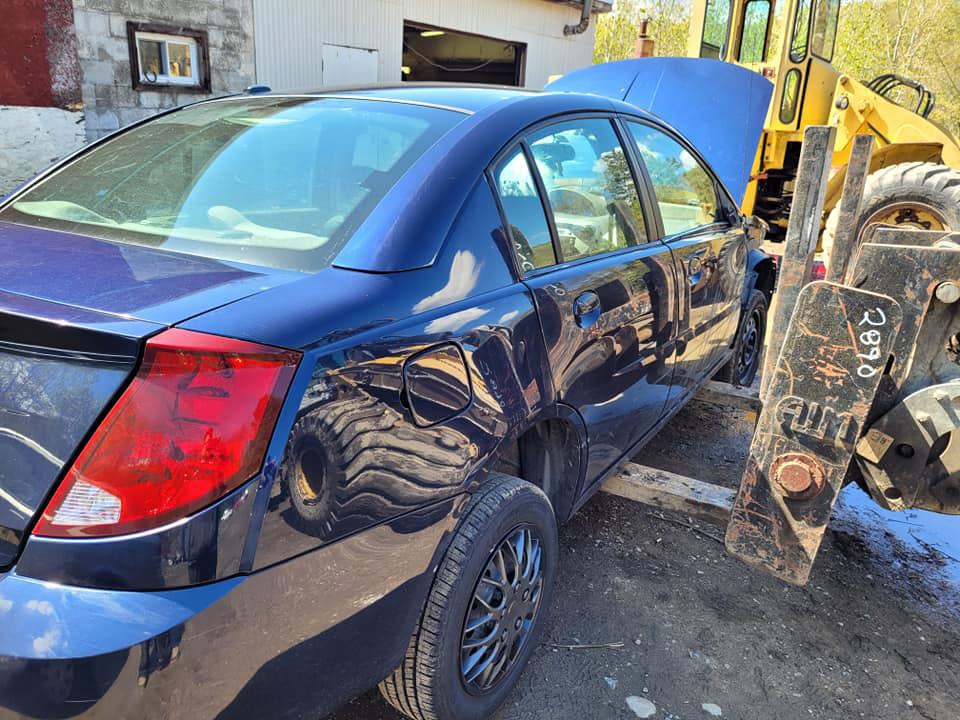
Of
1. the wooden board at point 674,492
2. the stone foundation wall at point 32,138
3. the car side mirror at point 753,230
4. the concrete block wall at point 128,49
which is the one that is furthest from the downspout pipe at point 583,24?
the wooden board at point 674,492

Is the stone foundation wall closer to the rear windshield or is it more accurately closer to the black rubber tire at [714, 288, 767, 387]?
the rear windshield

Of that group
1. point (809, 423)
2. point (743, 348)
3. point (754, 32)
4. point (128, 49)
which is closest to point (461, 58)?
point (754, 32)

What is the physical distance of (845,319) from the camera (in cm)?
212

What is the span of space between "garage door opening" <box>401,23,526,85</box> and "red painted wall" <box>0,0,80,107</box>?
7.31 m

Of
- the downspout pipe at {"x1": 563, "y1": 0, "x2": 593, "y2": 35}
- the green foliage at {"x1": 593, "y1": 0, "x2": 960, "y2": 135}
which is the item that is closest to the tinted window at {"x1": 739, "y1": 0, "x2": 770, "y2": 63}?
the downspout pipe at {"x1": 563, "y1": 0, "x2": 593, "y2": 35}

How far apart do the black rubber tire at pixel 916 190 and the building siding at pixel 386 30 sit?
5.58 metres

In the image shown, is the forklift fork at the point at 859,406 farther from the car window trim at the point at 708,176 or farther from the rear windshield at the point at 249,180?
the rear windshield at the point at 249,180

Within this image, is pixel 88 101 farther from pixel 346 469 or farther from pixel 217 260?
pixel 346 469

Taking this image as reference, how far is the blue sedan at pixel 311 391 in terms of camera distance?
126cm

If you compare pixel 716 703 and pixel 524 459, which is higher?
pixel 524 459

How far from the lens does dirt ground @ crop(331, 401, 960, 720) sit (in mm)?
2262

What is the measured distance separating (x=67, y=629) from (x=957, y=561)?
135 inches

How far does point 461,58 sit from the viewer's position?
48.3 ft

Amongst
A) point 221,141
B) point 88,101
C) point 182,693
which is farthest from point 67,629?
point 88,101
